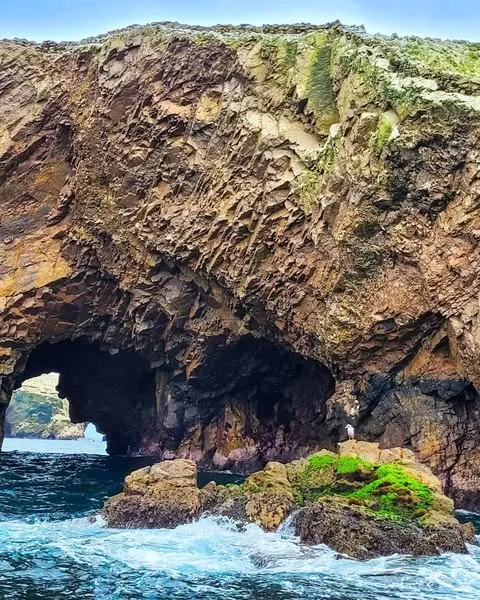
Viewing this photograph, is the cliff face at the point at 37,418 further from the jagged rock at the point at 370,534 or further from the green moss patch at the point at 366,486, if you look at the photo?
the jagged rock at the point at 370,534

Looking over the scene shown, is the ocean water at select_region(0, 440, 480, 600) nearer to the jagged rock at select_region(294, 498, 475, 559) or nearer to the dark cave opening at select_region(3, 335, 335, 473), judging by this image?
the jagged rock at select_region(294, 498, 475, 559)

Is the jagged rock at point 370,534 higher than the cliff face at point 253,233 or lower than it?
lower

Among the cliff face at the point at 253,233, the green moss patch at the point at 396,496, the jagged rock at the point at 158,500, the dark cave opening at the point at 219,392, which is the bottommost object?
the jagged rock at the point at 158,500

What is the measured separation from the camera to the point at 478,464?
32656 millimetres

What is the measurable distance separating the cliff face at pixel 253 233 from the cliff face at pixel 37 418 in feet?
311

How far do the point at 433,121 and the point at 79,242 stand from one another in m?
22.4

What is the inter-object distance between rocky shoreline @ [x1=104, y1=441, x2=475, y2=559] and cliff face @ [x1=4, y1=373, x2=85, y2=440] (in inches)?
4787

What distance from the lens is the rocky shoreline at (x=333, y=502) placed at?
21.6 meters

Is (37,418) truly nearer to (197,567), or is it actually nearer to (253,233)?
(253,233)

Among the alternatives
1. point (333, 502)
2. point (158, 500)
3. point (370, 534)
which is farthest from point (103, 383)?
point (370, 534)

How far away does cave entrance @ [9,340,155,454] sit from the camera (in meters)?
51.7

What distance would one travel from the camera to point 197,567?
19703 mm

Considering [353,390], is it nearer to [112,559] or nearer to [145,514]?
[145,514]

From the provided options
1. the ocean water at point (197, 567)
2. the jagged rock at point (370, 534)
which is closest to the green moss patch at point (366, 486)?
the jagged rock at point (370, 534)
